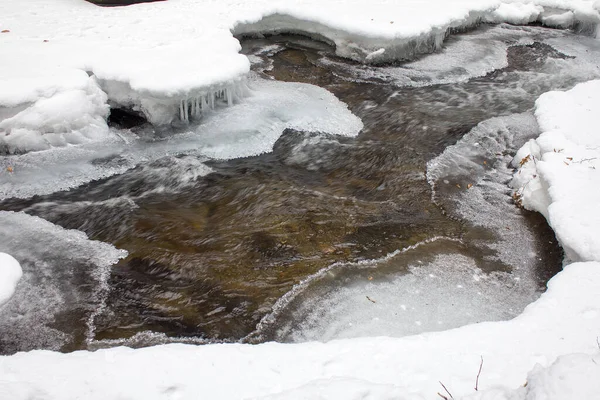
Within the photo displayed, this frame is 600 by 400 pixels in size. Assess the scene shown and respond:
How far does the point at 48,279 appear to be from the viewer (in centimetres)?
393

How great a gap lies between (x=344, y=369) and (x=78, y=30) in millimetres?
6785

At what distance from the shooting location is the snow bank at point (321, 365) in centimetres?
255

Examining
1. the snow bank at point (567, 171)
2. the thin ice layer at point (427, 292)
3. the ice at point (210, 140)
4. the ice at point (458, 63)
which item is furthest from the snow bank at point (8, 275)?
the ice at point (458, 63)

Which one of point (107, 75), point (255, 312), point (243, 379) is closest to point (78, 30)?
point (107, 75)

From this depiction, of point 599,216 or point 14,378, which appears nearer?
point 14,378

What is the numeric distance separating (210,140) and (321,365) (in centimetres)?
388

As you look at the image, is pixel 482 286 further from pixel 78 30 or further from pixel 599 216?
pixel 78 30

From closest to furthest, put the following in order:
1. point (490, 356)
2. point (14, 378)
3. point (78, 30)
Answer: point (14, 378) → point (490, 356) → point (78, 30)

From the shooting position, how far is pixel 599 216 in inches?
162

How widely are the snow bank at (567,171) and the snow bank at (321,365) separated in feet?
3.16

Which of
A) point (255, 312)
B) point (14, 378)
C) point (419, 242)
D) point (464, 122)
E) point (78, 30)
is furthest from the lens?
point (78, 30)

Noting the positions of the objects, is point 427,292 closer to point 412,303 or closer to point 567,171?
point 412,303

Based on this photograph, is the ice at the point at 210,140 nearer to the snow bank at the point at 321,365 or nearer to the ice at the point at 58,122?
the ice at the point at 58,122

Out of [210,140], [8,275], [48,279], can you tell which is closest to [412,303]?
[48,279]
